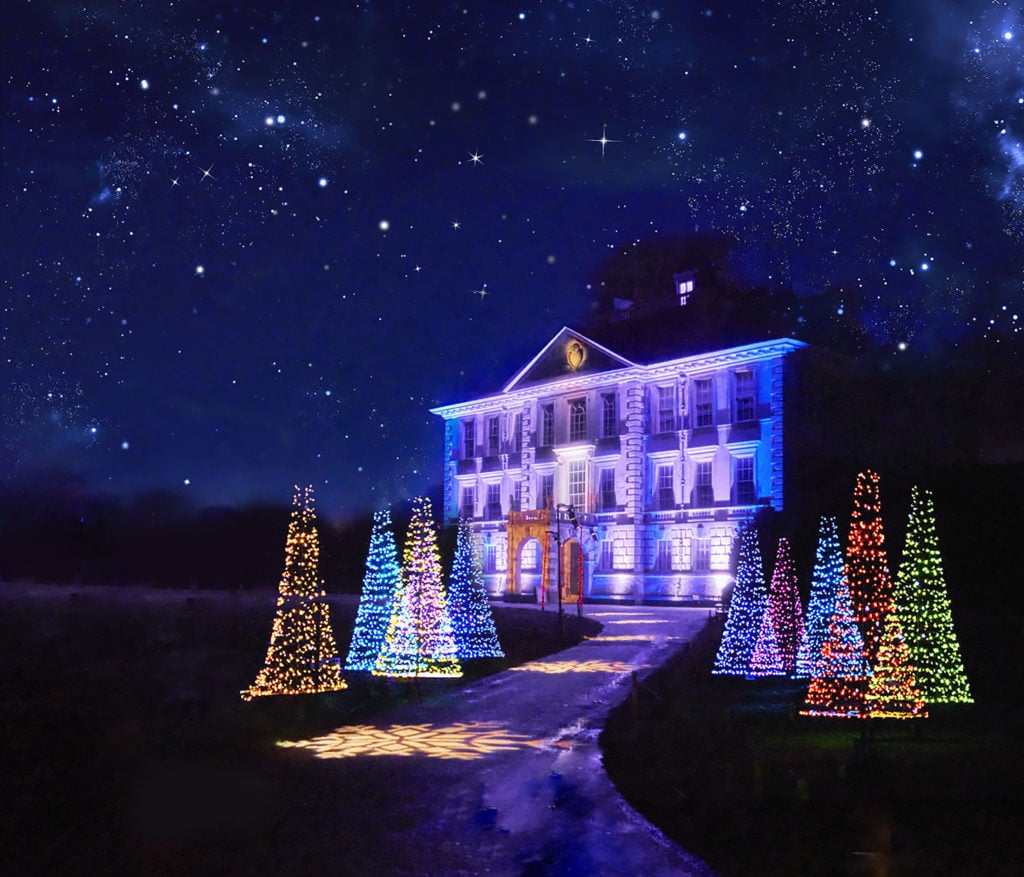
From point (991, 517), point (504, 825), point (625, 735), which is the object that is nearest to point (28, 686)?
point (625, 735)

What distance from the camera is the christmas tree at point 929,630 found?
18375 millimetres

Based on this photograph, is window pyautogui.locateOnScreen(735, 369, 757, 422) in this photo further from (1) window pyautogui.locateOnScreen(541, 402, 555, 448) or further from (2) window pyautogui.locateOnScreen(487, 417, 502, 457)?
(2) window pyautogui.locateOnScreen(487, 417, 502, 457)

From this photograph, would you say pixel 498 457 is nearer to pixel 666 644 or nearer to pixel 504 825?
pixel 666 644

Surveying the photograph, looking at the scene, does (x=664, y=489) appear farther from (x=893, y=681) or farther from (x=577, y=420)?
(x=893, y=681)

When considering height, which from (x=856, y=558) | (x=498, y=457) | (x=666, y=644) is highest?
(x=498, y=457)

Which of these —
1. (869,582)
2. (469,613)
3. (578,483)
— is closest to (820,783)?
(869,582)

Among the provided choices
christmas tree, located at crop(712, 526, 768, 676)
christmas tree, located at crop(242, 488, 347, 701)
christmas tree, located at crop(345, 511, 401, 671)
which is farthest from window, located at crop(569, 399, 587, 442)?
christmas tree, located at crop(242, 488, 347, 701)

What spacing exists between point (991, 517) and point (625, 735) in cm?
1869

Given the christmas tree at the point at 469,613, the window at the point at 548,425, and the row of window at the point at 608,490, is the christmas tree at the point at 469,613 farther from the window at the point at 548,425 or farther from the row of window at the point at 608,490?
the window at the point at 548,425

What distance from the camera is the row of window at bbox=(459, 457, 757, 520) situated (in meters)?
46.7

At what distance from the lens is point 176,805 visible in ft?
35.4

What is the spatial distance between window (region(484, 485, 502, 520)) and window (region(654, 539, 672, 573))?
1128 centimetres

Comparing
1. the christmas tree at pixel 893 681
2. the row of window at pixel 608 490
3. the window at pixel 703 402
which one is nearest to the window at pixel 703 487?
the row of window at pixel 608 490

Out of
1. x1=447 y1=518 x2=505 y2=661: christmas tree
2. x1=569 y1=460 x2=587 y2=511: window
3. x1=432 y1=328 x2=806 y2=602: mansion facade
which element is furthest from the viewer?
x1=569 y1=460 x2=587 y2=511: window
